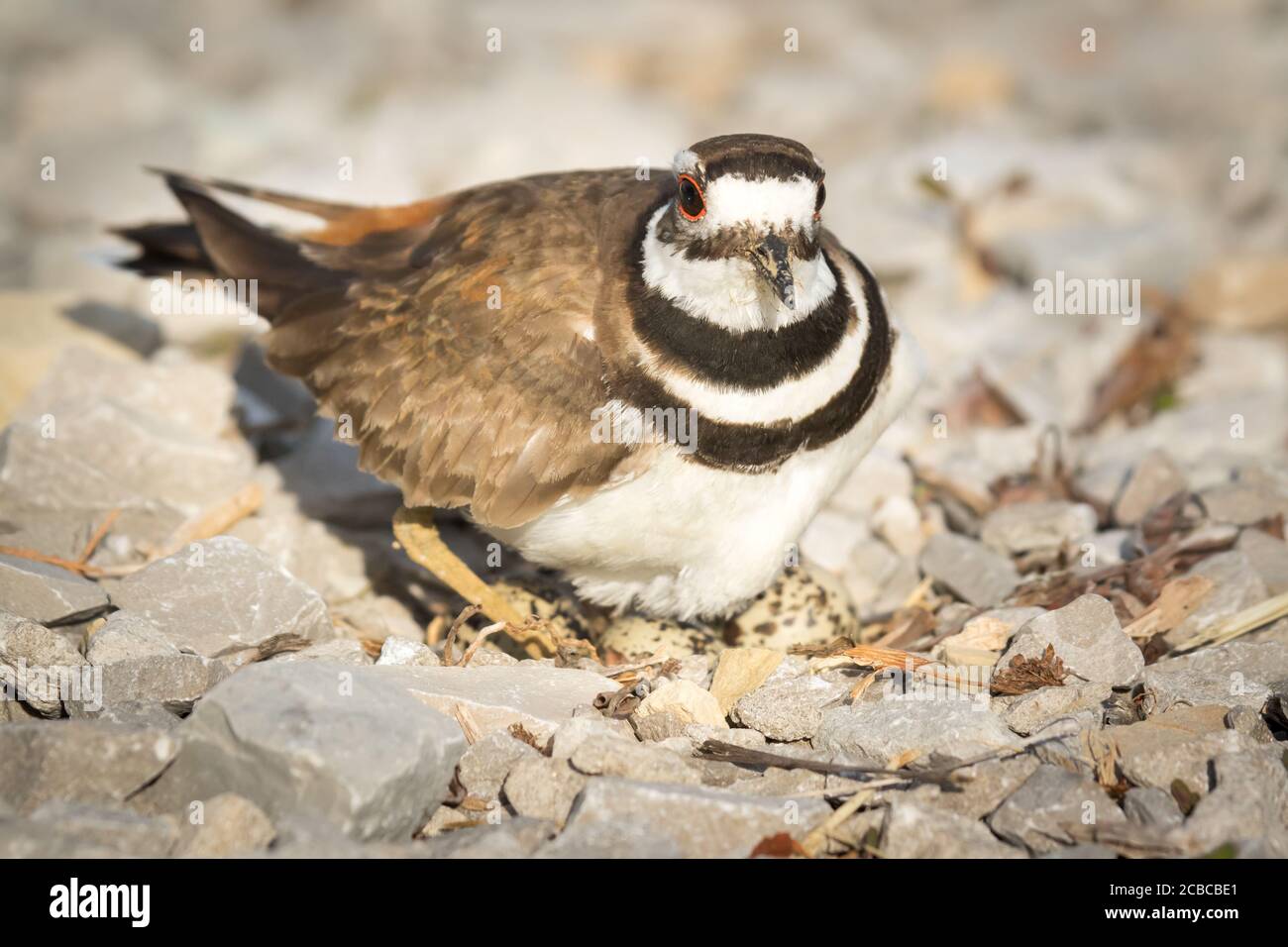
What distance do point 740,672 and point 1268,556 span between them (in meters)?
2.32

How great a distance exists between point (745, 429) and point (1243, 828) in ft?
6.55

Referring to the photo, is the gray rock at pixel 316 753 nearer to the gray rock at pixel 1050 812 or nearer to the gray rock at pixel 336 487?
the gray rock at pixel 1050 812

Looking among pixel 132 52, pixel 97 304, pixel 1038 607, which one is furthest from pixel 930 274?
pixel 132 52

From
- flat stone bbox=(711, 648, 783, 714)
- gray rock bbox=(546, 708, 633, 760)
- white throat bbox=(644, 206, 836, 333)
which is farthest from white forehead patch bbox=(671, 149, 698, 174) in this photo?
gray rock bbox=(546, 708, 633, 760)

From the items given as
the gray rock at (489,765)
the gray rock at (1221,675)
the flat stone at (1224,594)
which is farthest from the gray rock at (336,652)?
the flat stone at (1224,594)

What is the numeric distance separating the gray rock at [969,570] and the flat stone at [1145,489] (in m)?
0.67

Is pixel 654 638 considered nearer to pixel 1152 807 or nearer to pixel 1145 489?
pixel 1152 807

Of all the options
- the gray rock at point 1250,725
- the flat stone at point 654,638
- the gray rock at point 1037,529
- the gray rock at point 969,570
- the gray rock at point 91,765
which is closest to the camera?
the gray rock at point 91,765

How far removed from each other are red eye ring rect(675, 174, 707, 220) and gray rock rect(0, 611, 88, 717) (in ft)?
8.04

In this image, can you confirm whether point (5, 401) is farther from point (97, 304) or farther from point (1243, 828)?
point (1243, 828)

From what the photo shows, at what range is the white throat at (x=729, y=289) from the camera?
4461mm

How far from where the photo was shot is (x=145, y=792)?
365 cm

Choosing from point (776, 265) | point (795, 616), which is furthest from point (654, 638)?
point (776, 265)
